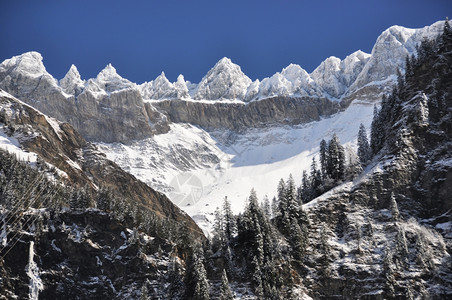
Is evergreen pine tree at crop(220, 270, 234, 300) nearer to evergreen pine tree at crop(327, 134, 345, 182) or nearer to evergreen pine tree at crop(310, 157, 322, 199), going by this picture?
evergreen pine tree at crop(310, 157, 322, 199)

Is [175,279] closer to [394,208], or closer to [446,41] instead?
[394,208]

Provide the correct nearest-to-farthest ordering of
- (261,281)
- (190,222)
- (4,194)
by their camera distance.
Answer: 1. (261,281)
2. (4,194)
3. (190,222)

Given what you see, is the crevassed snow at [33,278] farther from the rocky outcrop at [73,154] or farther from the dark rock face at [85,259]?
the rocky outcrop at [73,154]

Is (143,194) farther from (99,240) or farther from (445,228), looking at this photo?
(445,228)

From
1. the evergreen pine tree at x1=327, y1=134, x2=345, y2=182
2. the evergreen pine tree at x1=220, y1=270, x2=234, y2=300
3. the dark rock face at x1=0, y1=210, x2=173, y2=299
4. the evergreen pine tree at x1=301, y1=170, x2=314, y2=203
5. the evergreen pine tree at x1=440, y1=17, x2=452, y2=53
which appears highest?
the evergreen pine tree at x1=440, y1=17, x2=452, y2=53

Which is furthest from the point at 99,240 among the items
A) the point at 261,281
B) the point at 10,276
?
the point at 261,281

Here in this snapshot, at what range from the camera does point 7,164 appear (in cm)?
11212

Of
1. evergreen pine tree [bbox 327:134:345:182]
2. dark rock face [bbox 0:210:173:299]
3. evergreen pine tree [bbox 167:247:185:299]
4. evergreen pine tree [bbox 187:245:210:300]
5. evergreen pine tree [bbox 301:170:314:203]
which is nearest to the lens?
evergreen pine tree [bbox 187:245:210:300]

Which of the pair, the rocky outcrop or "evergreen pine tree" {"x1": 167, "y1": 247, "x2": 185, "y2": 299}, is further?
the rocky outcrop

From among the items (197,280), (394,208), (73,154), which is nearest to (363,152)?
(394,208)

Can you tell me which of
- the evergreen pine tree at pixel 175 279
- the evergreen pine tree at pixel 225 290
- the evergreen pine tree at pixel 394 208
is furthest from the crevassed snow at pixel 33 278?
the evergreen pine tree at pixel 394 208

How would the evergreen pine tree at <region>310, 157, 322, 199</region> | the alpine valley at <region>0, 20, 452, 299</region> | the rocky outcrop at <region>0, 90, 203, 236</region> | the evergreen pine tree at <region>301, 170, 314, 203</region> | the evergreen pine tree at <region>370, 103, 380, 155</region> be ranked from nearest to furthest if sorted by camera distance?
the alpine valley at <region>0, 20, 452, 299</region>
the evergreen pine tree at <region>370, 103, 380, 155</region>
the evergreen pine tree at <region>310, 157, 322, 199</region>
the evergreen pine tree at <region>301, 170, 314, 203</region>
the rocky outcrop at <region>0, 90, 203, 236</region>

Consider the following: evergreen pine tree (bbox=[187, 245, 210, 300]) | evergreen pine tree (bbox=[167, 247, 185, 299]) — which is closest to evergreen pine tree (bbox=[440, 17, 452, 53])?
evergreen pine tree (bbox=[187, 245, 210, 300])

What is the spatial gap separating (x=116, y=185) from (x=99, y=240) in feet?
248
